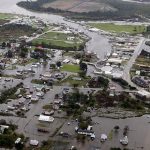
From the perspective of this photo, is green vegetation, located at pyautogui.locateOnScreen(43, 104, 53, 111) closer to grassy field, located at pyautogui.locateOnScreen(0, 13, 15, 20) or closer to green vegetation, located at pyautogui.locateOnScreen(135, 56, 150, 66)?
green vegetation, located at pyautogui.locateOnScreen(135, 56, 150, 66)

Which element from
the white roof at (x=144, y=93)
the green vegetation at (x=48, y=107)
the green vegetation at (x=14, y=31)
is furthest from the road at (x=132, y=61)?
the green vegetation at (x=14, y=31)

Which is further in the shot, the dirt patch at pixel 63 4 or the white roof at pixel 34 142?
the dirt patch at pixel 63 4

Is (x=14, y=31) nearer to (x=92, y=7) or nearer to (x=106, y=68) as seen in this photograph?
(x=106, y=68)

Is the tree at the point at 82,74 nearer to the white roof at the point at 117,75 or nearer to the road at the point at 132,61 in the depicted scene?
the white roof at the point at 117,75

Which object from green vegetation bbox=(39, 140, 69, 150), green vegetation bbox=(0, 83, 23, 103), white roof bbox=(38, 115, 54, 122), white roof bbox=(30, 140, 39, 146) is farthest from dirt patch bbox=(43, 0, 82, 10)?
white roof bbox=(30, 140, 39, 146)

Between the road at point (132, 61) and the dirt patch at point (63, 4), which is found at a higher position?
the dirt patch at point (63, 4)

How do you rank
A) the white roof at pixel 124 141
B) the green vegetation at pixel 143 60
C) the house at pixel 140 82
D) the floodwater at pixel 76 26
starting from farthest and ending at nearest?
1. the floodwater at pixel 76 26
2. the green vegetation at pixel 143 60
3. the house at pixel 140 82
4. the white roof at pixel 124 141
